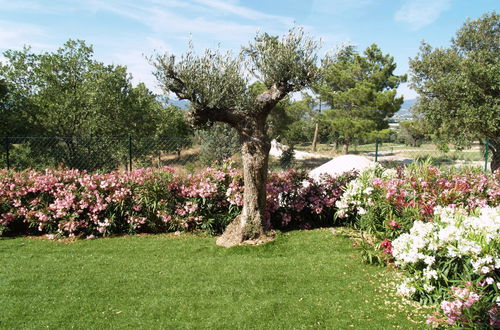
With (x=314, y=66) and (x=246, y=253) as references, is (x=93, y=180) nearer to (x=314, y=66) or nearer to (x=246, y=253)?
(x=246, y=253)

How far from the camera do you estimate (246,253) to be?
5.22m

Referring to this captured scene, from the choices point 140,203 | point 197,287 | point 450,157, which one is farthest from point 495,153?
point 197,287

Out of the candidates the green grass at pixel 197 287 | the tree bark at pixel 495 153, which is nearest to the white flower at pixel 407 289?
the green grass at pixel 197 287

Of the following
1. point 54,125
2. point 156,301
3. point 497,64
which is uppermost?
point 497,64

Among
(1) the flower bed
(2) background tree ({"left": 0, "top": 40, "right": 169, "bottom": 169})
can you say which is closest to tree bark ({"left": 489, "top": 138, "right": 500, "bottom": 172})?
(1) the flower bed

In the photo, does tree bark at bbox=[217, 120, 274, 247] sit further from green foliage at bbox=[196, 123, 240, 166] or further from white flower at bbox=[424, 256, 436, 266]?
green foliage at bbox=[196, 123, 240, 166]

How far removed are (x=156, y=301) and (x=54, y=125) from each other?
12.6 meters

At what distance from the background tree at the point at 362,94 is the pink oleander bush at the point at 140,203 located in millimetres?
16856

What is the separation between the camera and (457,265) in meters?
3.39

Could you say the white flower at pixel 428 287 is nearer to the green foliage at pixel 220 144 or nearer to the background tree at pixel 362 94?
the green foliage at pixel 220 144

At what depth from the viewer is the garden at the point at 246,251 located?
11.1ft

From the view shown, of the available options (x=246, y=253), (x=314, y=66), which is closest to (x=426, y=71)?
(x=314, y=66)

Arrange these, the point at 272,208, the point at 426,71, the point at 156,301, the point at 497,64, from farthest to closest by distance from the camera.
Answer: the point at 426,71, the point at 497,64, the point at 272,208, the point at 156,301

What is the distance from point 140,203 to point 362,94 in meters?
20.5
